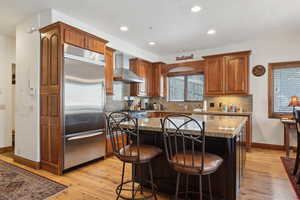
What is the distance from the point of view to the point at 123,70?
15.2ft

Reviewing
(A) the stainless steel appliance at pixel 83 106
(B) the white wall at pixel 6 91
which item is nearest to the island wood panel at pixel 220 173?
(A) the stainless steel appliance at pixel 83 106

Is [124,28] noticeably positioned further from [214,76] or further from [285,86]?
[285,86]

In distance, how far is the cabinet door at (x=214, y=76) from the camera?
4.86 meters

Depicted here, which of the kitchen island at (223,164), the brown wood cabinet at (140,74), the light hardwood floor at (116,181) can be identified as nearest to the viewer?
the kitchen island at (223,164)

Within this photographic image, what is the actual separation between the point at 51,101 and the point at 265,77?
5.08 m

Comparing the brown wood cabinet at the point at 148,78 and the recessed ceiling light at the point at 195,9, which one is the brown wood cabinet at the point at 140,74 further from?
the recessed ceiling light at the point at 195,9

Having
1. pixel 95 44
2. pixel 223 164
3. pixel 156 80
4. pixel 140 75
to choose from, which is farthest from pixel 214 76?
pixel 223 164

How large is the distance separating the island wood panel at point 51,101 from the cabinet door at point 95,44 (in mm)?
550

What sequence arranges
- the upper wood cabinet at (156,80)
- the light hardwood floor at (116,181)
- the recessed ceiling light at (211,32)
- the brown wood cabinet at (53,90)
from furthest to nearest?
the upper wood cabinet at (156,80) → the recessed ceiling light at (211,32) → the brown wood cabinet at (53,90) → the light hardwood floor at (116,181)

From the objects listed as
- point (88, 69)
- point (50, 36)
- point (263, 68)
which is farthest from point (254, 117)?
point (50, 36)

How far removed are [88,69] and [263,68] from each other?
441cm

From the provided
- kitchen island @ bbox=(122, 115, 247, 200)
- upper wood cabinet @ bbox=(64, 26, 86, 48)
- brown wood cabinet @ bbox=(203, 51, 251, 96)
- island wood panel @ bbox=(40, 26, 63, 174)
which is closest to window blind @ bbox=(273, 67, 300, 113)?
brown wood cabinet @ bbox=(203, 51, 251, 96)

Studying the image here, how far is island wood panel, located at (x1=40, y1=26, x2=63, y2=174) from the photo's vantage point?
113 inches

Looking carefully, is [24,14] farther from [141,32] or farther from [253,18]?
[253,18]
